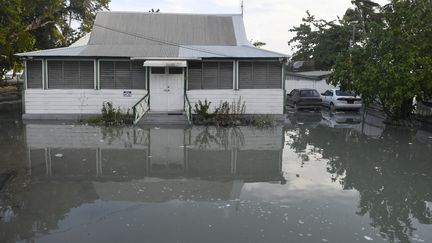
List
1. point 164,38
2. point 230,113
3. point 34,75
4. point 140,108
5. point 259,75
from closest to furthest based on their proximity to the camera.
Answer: point 140,108 → point 230,113 → point 34,75 → point 259,75 → point 164,38

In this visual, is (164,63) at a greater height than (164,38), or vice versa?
(164,38)

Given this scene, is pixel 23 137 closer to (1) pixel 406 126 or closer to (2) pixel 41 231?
(2) pixel 41 231

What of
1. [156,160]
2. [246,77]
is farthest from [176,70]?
[156,160]

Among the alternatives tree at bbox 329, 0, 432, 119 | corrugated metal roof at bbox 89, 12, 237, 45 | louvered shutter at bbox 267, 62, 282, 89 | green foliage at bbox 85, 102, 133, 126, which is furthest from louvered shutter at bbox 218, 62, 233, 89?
tree at bbox 329, 0, 432, 119

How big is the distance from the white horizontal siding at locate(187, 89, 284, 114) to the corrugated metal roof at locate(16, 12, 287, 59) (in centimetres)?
170

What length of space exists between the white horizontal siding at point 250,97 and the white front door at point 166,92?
545 millimetres

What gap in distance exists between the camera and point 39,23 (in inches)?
1217

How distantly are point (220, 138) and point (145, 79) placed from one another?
23.3ft

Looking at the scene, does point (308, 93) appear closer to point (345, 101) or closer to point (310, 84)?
point (345, 101)

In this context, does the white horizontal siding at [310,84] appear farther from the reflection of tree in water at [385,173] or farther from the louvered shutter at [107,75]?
the louvered shutter at [107,75]

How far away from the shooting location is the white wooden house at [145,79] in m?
20.4

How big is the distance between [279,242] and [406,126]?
16118mm

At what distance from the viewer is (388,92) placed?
18.9 m

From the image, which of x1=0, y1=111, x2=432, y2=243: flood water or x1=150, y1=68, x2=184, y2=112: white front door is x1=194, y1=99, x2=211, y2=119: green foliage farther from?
x1=0, y1=111, x2=432, y2=243: flood water
